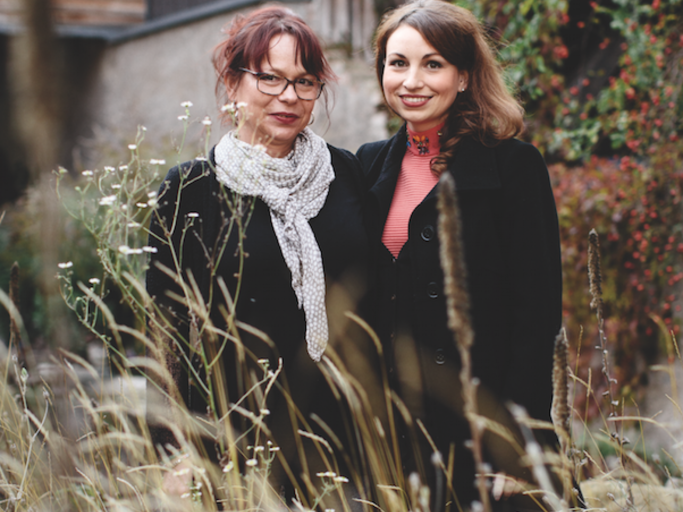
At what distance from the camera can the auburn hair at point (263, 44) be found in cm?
200

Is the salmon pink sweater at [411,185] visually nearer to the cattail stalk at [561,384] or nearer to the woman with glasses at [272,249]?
the woman with glasses at [272,249]

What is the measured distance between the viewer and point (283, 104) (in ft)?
6.57

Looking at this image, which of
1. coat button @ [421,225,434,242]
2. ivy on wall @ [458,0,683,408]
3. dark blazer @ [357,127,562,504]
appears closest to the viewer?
dark blazer @ [357,127,562,504]

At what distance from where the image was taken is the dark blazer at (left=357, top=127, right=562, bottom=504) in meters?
1.79

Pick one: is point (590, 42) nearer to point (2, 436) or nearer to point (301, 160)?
point (301, 160)

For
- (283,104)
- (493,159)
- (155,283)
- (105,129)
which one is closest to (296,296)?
(155,283)

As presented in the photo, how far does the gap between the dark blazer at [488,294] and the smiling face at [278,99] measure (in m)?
0.53

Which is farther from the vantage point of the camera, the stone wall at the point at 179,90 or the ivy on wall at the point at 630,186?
the stone wall at the point at 179,90

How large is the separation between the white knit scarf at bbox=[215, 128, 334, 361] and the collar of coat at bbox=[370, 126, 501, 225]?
21 cm

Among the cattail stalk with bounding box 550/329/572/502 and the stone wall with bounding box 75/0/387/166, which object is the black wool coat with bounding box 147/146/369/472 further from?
the stone wall with bounding box 75/0/387/166

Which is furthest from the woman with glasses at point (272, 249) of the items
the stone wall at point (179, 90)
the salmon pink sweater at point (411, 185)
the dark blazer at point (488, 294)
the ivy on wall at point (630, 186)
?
the stone wall at point (179, 90)

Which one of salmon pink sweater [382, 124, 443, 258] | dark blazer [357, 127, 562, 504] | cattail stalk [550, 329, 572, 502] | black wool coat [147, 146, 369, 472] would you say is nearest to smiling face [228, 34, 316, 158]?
black wool coat [147, 146, 369, 472]

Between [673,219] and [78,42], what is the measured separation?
8.58 m

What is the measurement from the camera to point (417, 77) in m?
1.91
